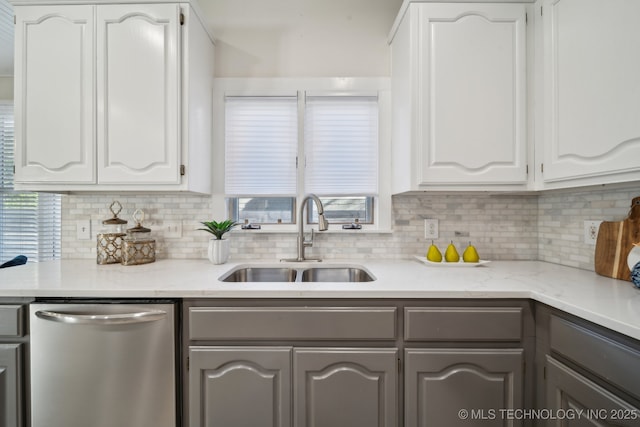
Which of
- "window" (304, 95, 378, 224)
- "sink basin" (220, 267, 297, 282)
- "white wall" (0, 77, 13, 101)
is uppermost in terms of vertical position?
"white wall" (0, 77, 13, 101)

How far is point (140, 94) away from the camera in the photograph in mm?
1585

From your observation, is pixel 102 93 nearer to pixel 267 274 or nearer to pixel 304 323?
pixel 267 274

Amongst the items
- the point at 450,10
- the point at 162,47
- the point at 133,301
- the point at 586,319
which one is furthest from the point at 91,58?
the point at 586,319

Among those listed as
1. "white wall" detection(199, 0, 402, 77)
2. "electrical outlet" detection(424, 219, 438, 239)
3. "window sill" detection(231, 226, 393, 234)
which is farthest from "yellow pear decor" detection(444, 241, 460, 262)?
"white wall" detection(199, 0, 402, 77)

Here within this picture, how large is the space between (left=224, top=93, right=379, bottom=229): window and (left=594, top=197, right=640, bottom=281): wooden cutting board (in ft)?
3.79

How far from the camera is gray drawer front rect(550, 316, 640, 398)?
819 mm

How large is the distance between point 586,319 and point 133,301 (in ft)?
5.45

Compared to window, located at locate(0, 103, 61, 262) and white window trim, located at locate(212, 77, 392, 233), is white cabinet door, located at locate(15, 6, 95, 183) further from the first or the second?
window, located at locate(0, 103, 61, 262)

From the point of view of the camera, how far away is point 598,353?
91 centimetres

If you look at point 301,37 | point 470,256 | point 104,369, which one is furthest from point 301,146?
point 104,369

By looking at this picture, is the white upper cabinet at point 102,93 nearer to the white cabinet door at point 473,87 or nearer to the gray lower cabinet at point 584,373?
the white cabinet door at point 473,87

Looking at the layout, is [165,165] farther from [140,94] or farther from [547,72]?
[547,72]

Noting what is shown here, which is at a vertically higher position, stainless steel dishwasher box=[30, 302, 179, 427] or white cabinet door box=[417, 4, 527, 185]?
white cabinet door box=[417, 4, 527, 185]

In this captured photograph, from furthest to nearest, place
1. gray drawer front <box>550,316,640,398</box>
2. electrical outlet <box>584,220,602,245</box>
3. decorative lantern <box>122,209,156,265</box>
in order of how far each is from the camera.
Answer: decorative lantern <box>122,209,156,265</box> → electrical outlet <box>584,220,602,245</box> → gray drawer front <box>550,316,640,398</box>
